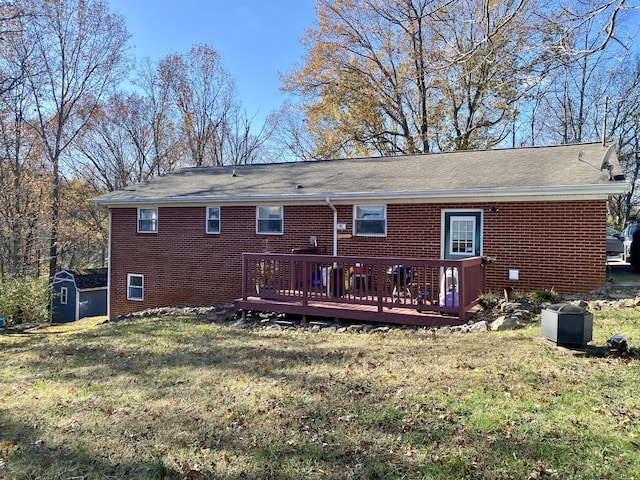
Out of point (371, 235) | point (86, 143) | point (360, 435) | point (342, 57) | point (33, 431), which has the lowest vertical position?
point (33, 431)

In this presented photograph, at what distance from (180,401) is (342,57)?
21930mm

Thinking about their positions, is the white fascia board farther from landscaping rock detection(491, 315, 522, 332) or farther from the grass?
landscaping rock detection(491, 315, 522, 332)

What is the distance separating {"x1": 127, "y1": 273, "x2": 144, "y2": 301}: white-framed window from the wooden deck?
619 cm

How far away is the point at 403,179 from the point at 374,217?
1.29 meters

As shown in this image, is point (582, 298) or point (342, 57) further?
point (342, 57)

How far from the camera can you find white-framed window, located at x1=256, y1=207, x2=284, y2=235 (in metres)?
11.9

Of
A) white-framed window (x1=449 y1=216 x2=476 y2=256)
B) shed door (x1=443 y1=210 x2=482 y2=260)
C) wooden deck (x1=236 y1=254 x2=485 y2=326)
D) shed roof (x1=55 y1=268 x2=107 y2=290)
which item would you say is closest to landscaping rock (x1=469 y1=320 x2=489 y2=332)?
wooden deck (x1=236 y1=254 x2=485 y2=326)

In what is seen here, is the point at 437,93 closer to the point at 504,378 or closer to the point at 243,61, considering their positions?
the point at 243,61

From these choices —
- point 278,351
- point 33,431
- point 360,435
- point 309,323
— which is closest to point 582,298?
point 309,323

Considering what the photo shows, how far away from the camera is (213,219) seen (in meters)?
12.7

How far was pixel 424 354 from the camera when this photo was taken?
5602 millimetres

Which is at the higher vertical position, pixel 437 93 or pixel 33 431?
pixel 437 93

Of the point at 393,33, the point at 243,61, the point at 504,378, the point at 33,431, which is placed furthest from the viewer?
the point at 243,61

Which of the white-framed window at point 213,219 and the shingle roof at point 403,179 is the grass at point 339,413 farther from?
the white-framed window at point 213,219
